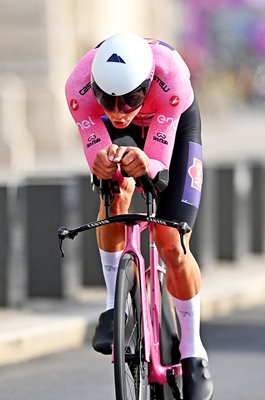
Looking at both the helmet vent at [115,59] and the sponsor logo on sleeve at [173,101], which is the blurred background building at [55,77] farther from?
the helmet vent at [115,59]

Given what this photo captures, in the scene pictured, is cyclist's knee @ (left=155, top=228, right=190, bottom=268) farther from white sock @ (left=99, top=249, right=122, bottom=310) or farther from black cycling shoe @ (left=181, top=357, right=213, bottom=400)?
black cycling shoe @ (left=181, top=357, right=213, bottom=400)

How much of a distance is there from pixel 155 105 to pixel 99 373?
9.18 ft

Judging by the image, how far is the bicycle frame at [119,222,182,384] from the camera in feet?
20.2

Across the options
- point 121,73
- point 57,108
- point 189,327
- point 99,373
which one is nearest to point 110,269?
point 189,327

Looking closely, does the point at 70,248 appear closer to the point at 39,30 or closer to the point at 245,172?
the point at 245,172

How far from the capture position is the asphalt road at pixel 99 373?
26.1 feet

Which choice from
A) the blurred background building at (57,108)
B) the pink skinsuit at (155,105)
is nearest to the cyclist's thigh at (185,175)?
the pink skinsuit at (155,105)

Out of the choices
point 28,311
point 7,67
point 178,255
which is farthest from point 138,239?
point 7,67

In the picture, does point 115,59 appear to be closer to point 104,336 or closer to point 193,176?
point 193,176

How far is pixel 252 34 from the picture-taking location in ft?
262

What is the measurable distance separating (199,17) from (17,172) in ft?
184

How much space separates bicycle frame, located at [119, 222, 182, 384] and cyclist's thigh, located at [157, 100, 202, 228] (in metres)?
0.13

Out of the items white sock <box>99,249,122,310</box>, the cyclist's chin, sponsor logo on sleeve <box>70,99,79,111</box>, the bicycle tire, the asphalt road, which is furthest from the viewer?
the asphalt road

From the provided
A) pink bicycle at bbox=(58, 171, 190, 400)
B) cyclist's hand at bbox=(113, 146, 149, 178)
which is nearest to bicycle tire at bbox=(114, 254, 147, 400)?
pink bicycle at bbox=(58, 171, 190, 400)
